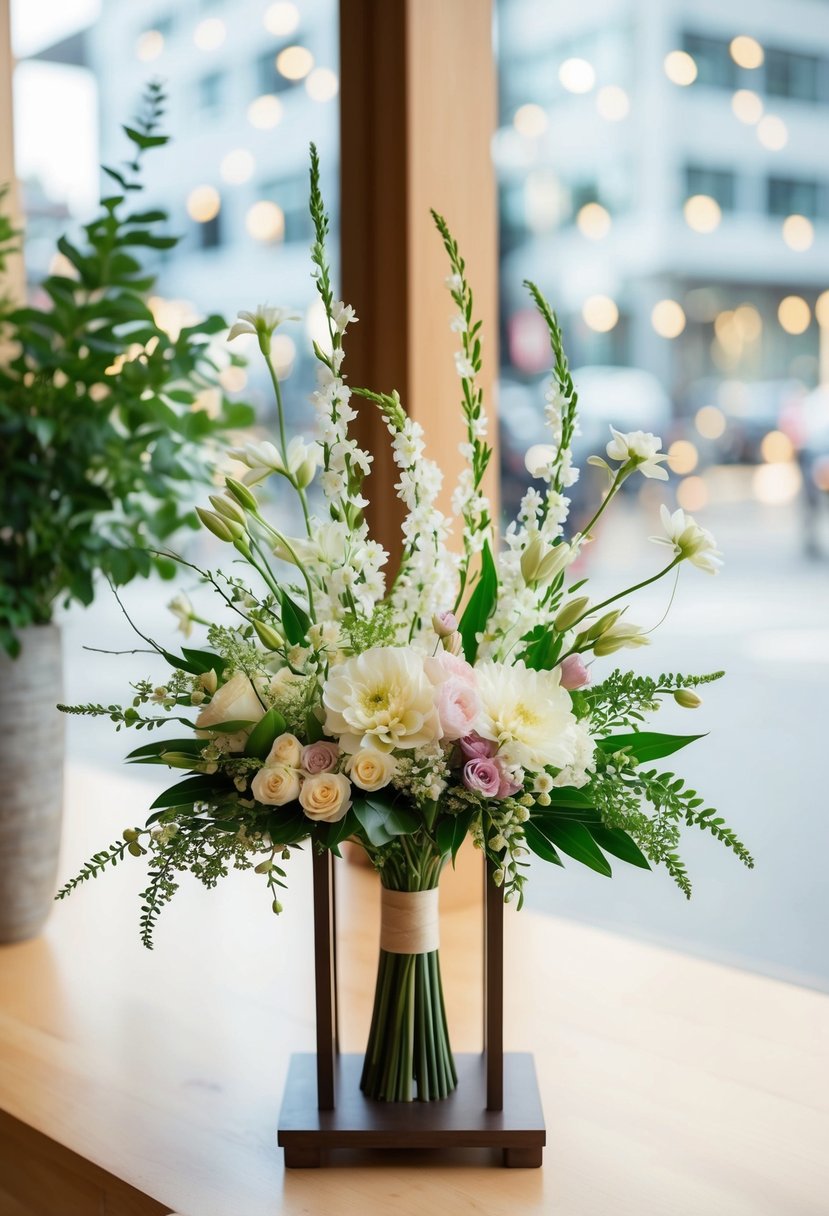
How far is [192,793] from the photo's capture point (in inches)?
41.9

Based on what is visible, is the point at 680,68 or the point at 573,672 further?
the point at 680,68

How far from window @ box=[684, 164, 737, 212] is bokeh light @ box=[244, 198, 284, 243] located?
2.58ft

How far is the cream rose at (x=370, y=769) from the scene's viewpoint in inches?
39.1

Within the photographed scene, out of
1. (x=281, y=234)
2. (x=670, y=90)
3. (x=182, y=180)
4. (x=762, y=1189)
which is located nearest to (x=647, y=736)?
(x=762, y=1189)

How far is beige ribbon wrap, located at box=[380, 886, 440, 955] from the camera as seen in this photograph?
1.14 metres

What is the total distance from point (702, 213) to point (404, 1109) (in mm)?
1099

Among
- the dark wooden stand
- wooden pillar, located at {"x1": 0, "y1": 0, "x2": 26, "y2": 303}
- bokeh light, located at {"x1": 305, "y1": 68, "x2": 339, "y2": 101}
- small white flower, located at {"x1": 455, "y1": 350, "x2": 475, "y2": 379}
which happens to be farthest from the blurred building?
wooden pillar, located at {"x1": 0, "y1": 0, "x2": 26, "y2": 303}

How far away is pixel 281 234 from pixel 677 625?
3.12ft

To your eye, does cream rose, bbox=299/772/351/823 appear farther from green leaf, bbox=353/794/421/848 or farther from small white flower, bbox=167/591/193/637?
small white flower, bbox=167/591/193/637

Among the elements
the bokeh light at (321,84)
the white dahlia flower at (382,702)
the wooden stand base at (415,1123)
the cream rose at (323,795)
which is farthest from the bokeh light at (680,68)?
the wooden stand base at (415,1123)

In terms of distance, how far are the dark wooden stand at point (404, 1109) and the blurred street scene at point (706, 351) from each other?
61cm

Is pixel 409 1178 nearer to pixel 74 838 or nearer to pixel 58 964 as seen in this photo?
pixel 58 964

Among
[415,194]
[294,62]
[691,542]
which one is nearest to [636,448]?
[691,542]

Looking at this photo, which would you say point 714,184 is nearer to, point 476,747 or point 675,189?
point 675,189
